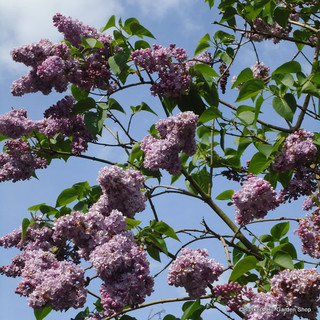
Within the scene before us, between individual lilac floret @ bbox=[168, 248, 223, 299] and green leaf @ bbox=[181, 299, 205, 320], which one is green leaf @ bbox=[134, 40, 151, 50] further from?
green leaf @ bbox=[181, 299, 205, 320]

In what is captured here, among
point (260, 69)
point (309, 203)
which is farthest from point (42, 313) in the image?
point (260, 69)

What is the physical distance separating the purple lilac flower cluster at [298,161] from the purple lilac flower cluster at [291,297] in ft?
2.69

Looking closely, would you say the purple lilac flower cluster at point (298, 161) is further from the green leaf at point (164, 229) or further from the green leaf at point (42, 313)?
the green leaf at point (42, 313)

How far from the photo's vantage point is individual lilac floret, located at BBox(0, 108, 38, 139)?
3973 mm

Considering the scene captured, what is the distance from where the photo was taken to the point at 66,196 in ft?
12.6

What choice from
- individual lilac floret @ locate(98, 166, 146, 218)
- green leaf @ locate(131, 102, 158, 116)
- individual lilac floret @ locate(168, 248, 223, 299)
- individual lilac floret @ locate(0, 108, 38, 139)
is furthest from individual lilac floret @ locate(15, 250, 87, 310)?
green leaf @ locate(131, 102, 158, 116)

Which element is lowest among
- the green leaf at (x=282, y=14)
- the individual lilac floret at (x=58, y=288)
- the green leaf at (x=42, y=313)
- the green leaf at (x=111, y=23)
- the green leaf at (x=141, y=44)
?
the individual lilac floret at (x=58, y=288)

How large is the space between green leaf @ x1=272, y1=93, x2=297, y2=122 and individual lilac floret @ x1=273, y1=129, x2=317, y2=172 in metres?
0.14

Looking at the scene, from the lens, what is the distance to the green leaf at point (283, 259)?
117 inches

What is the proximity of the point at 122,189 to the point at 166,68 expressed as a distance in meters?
1.11

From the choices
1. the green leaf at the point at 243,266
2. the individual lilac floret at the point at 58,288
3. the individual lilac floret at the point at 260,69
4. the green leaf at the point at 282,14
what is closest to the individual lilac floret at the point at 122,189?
the individual lilac floret at the point at 58,288

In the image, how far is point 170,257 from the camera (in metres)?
3.69

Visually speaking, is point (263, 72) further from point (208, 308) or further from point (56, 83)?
point (208, 308)

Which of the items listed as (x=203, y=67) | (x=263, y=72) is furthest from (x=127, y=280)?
(x=263, y=72)
